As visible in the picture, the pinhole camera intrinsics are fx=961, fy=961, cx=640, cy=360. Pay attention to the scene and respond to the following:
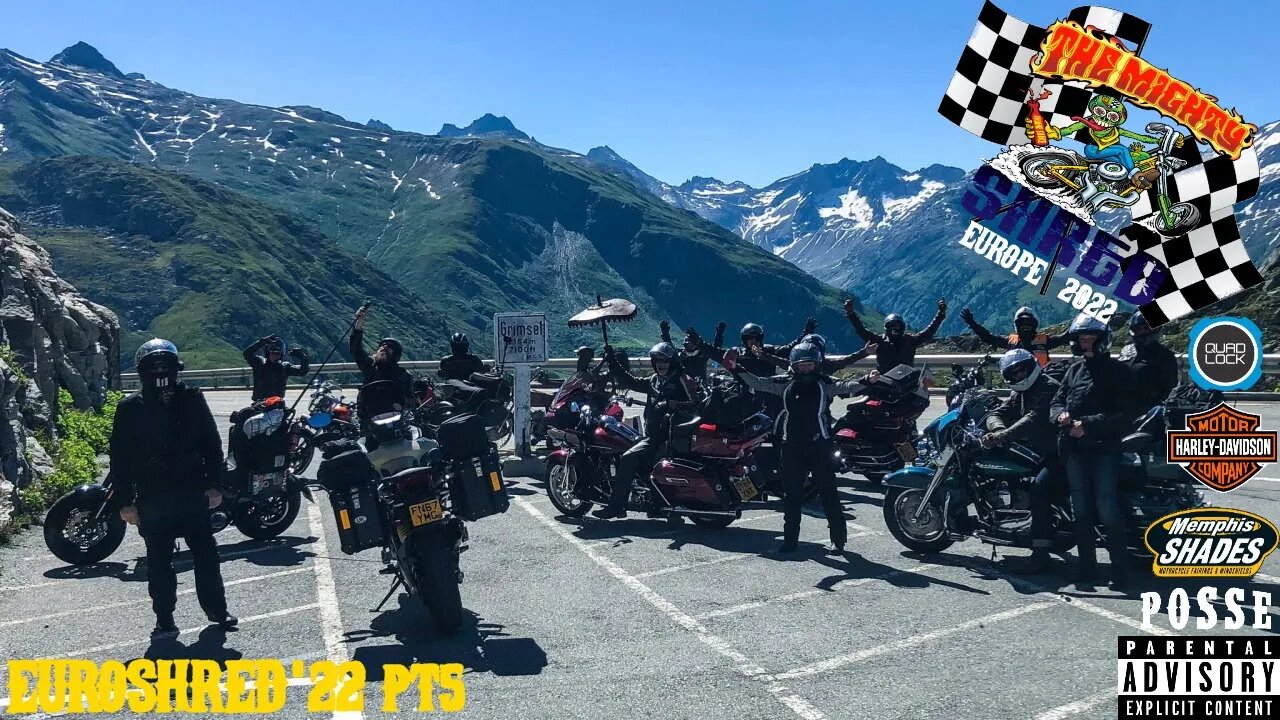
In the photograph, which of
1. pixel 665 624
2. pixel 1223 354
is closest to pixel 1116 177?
pixel 1223 354

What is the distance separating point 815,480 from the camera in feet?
27.9

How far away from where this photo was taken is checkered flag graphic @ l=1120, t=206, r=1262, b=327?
43.6 feet

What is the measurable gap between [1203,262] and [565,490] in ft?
33.1

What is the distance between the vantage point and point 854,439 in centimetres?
1161

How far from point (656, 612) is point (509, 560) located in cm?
216

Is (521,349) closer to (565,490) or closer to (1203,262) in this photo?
(565,490)

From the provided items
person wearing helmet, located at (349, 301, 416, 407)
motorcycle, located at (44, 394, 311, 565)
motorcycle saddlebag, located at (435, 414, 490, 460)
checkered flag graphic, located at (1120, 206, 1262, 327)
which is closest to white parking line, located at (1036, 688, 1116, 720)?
motorcycle saddlebag, located at (435, 414, 490, 460)

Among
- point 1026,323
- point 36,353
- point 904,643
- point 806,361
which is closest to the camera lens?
point 904,643

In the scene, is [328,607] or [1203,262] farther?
[1203,262]

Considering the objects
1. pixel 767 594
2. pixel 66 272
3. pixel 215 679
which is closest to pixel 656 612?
pixel 767 594

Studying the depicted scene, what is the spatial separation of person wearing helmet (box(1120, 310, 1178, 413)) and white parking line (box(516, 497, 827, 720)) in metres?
3.63

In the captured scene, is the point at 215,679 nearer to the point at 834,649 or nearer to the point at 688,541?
the point at 834,649

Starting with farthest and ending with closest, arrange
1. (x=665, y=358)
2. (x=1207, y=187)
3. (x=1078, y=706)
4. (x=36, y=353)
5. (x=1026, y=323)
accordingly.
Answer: (x=36, y=353)
(x=1207, y=187)
(x=1026, y=323)
(x=665, y=358)
(x=1078, y=706)

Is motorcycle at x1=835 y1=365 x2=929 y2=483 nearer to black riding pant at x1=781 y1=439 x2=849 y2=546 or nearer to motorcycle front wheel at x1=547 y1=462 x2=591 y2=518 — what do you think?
black riding pant at x1=781 y1=439 x2=849 y2=546
